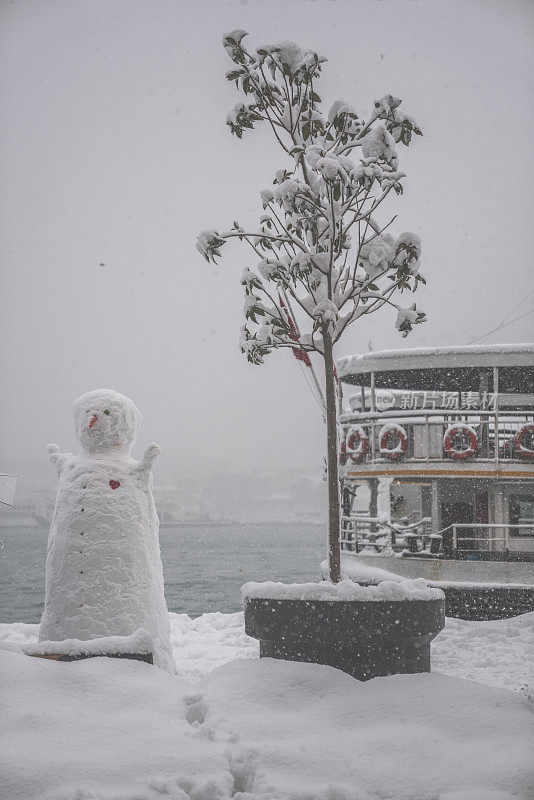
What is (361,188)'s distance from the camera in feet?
19.1

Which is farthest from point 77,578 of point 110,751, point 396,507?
point 396,507

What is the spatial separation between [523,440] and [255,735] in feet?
34.7

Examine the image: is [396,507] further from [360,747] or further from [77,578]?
[360,747]

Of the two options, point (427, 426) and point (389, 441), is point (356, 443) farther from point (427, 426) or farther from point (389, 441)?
point (427, 426)

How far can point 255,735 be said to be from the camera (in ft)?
11.8

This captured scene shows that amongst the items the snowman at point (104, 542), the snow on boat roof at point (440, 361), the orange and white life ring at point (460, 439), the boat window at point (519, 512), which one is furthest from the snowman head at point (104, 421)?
the boat window at point (519, 512)

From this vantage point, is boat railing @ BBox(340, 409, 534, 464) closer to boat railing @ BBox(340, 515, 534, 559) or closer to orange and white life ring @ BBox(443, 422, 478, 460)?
orange and white life ring @ BBox(443, 422, 478, 460)

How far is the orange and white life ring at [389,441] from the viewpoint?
13.4 metres

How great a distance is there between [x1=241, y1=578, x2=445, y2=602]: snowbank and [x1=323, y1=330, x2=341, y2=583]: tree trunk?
0.74 meters

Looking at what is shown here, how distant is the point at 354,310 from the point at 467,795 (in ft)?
12.8

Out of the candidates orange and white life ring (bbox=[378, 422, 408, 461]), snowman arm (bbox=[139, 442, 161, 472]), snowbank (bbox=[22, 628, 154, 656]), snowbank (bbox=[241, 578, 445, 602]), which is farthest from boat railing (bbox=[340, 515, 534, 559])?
snowbank (bbox=[22, 628, 154, 656])

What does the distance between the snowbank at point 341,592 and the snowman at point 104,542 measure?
1.58 metres

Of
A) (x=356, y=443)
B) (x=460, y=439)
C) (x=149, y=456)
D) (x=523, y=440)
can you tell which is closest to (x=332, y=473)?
(x=149, y=456)

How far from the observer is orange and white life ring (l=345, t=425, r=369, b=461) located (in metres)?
14.4
